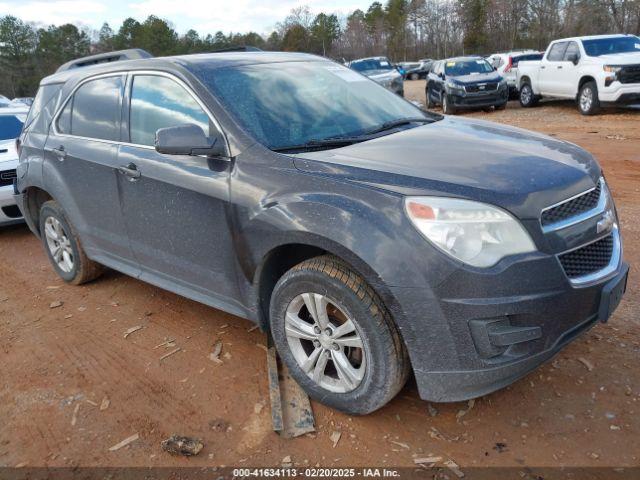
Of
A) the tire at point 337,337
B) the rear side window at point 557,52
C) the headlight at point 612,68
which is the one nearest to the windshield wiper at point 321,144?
the tire at point 337,337

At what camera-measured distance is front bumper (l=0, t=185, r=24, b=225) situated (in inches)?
261

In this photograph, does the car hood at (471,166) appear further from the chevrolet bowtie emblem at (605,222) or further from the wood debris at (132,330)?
the wood debris at (132,330)

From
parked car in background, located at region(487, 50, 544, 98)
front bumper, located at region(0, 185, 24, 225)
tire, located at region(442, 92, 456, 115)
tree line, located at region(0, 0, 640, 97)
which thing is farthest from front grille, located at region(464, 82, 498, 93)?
tree line, located at region(0, 0, 640, 97)

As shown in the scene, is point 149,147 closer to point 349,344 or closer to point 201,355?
point 201,355

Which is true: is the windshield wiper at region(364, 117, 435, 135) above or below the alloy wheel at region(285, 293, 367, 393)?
above

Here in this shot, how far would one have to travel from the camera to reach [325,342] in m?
2.88

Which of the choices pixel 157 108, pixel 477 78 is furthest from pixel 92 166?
pixel 477 78

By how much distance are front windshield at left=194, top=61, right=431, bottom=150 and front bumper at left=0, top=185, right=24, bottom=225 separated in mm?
4359

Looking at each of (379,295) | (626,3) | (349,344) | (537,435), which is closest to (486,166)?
(379,295)

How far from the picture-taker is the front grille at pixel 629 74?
1284cm

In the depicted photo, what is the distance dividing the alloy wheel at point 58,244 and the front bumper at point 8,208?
77.4 inches

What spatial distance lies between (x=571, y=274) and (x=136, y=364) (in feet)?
8.60

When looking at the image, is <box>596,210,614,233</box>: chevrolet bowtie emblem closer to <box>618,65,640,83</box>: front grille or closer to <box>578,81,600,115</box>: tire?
<box>618,65,640,83</box>: front grille

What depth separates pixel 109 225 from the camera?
13.4 feet
